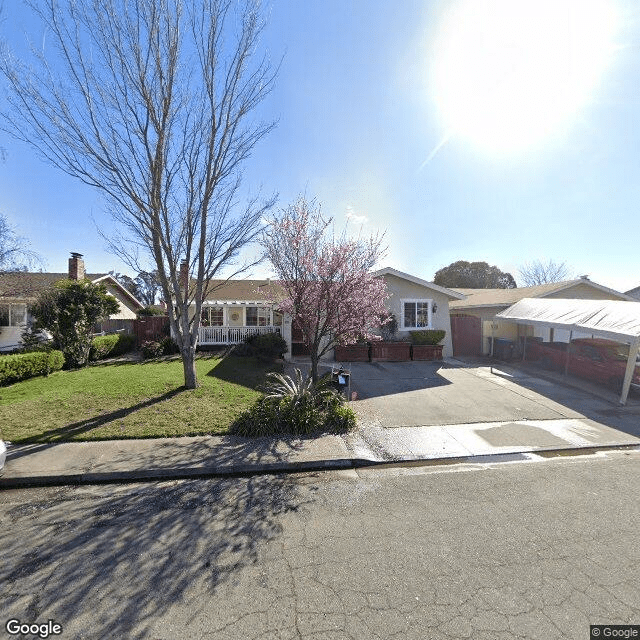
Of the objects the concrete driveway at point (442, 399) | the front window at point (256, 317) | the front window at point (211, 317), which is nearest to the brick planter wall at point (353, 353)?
the concrete driveway at point (442, 399)

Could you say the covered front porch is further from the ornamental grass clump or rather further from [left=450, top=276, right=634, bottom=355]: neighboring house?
[left=450, top=276, right=634, bottom=355]: neighboring house

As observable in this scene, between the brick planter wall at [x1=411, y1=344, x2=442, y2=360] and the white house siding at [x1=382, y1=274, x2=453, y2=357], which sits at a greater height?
the white house siding at [x1=382, y1=274, x2=453, y2=357]

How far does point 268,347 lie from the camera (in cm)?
1399

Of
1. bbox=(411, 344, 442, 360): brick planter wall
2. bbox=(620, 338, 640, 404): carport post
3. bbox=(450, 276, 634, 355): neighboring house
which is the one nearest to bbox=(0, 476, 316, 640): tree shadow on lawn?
bbox=(620, 338, 640, 404): carport post

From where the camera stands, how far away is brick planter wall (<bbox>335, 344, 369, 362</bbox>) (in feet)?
45.5

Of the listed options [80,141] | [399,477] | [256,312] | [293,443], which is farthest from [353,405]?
[256,312]

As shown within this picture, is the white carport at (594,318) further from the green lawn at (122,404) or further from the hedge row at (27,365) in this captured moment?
the hedge row at (27,365)

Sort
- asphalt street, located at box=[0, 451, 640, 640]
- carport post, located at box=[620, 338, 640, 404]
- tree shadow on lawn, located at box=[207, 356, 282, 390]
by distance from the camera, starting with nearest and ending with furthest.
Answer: asphalt street, located at box=[0, 451, 640, 640] → carport post, located at box=[620, 338, 640, 404] → tree shadow on lawn, located at box=[207, 356, 282, 390]

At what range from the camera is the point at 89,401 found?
305 inches

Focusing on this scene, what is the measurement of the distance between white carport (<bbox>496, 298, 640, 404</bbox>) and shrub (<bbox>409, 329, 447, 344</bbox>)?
10.3ft

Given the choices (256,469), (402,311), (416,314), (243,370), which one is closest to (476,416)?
(256,469)

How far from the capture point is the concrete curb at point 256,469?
14.8ft

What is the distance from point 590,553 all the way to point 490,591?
4.33 ft

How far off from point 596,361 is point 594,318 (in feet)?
5.41
